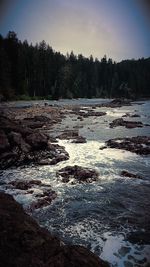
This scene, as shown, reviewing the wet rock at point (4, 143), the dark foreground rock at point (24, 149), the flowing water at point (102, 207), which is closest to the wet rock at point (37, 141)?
the dark foreground rock at point (24, 149)

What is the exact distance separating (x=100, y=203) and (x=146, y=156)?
9.60m

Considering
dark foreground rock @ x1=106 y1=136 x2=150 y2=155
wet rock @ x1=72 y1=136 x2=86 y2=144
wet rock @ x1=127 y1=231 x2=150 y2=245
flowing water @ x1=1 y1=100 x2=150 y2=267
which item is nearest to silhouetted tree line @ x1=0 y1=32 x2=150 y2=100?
wet rock @ x1=72 y1=136 x2=86 y2=144

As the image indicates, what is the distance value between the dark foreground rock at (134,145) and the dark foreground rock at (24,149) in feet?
16.7

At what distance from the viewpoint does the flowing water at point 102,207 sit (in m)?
9.17

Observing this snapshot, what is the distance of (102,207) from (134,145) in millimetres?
12590

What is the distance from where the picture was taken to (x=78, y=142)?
83.6ft

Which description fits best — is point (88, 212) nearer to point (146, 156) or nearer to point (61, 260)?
point (61, 260)

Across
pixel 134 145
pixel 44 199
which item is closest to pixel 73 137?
pixel 134 145

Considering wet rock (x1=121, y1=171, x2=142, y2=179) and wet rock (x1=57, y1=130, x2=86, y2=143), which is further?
wet rock (x1=57, y1=130, x2=86, y2=143)

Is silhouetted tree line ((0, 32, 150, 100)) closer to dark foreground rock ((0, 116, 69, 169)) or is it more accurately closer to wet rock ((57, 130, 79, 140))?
wet rock ((57, 130, 79, 140))

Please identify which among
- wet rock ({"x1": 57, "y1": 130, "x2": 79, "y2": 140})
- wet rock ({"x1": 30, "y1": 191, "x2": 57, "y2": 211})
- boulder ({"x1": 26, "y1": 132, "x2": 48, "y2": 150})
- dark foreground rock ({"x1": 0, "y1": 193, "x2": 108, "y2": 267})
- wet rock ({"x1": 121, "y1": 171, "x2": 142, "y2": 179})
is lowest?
wet rock ({"x1": 30, "y1": 191, "x2": 57, "y2": 211})

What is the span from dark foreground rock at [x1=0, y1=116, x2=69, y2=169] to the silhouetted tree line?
50.2m

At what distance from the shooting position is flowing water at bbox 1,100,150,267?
9.17 metres

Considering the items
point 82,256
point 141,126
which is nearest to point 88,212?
point 82,256
